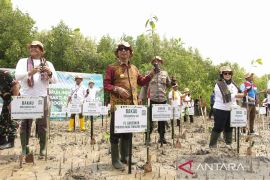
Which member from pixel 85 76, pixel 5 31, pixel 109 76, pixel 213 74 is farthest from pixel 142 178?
pixel 213 74

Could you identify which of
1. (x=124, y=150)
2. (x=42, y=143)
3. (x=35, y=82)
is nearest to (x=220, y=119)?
(x=124, y=150)

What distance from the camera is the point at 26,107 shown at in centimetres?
525

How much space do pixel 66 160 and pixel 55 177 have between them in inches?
50.2

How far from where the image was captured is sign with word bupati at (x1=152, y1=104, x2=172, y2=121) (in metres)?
6.88

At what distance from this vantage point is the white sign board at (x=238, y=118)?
6.64 m

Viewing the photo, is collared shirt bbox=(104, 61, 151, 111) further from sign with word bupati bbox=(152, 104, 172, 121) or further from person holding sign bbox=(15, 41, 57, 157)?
sign with word bupati bbox=(152, 104, 172, 121)

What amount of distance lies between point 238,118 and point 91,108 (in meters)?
3.56

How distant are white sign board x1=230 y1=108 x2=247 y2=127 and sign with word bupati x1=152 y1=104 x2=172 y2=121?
1.29 m

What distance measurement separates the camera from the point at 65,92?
1767 cm

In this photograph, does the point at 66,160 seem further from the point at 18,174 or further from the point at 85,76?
the point at 85,76

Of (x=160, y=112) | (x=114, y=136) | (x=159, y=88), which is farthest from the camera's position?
(x=159, y=88)

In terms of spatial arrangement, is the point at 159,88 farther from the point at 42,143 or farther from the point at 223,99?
the point at 42,143

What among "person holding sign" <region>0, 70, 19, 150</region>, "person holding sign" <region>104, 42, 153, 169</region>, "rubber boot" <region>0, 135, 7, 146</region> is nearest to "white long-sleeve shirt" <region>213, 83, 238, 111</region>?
"person holding sign" <region>104, 42, 153, 169</region>

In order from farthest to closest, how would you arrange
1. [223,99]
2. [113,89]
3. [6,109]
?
[223,99] → [6,109] → [113,89]
